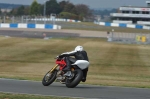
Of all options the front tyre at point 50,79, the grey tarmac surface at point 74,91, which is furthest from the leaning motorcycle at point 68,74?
the grey tarmac surface at point 74,91

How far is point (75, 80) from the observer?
14508mm

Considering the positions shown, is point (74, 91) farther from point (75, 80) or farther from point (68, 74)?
point (68, 74)

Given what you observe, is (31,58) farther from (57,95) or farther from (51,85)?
(57,95)

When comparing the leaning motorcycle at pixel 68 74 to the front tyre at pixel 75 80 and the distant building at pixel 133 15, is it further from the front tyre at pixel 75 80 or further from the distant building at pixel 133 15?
the distant building at pixel 133 15

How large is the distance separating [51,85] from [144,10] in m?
160

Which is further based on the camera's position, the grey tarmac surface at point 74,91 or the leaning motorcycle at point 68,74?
the leaning motorcycle at point 68,74

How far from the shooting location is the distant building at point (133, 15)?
171 m

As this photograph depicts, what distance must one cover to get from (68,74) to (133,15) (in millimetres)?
158393

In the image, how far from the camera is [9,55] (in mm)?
39375

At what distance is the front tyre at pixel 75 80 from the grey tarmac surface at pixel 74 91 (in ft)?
0.53

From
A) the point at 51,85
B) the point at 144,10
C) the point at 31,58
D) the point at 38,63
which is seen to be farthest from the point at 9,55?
the point at 144,10

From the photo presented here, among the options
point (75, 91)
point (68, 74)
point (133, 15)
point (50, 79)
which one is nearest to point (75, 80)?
point (68, 74)

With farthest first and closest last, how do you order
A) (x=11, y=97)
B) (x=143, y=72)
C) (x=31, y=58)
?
(x=31, y=58) → (x=143, y=72) → (x=11, y=97)

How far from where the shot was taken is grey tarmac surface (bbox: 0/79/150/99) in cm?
1283
